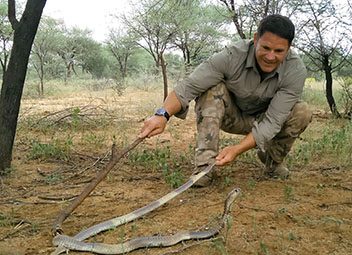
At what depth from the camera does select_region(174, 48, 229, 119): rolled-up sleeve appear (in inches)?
118

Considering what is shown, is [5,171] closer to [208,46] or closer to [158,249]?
[158,249]

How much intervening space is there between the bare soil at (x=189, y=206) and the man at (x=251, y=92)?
0.32 m

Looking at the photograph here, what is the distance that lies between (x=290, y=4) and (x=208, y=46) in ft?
42.5

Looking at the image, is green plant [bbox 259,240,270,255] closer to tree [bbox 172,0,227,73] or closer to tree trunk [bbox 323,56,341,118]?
tree trunk [bbox 323,56,341,118]

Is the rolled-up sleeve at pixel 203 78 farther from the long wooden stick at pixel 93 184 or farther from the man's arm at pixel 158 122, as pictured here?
the long wooden stick at pixel 93 184

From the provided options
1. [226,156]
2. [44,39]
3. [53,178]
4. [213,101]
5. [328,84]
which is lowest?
[53,178]

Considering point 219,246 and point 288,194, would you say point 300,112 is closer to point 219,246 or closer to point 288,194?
point 288,194

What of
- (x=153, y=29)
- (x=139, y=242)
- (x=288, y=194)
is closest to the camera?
(x=139, y=242)

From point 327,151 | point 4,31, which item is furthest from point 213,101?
point 4,31

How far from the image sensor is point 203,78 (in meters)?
3.02

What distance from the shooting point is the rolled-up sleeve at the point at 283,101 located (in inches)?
113

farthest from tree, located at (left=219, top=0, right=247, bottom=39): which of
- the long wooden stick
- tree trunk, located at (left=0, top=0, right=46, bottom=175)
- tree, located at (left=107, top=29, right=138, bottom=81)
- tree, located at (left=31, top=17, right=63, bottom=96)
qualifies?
tree, located at (left=107, top=29, right=138, bottom=81)

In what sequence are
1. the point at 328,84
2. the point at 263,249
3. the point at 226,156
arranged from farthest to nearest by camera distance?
the point at 328,84
the point at 226,156
the point at 263,249

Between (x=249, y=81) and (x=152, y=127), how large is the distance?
2.82ft
